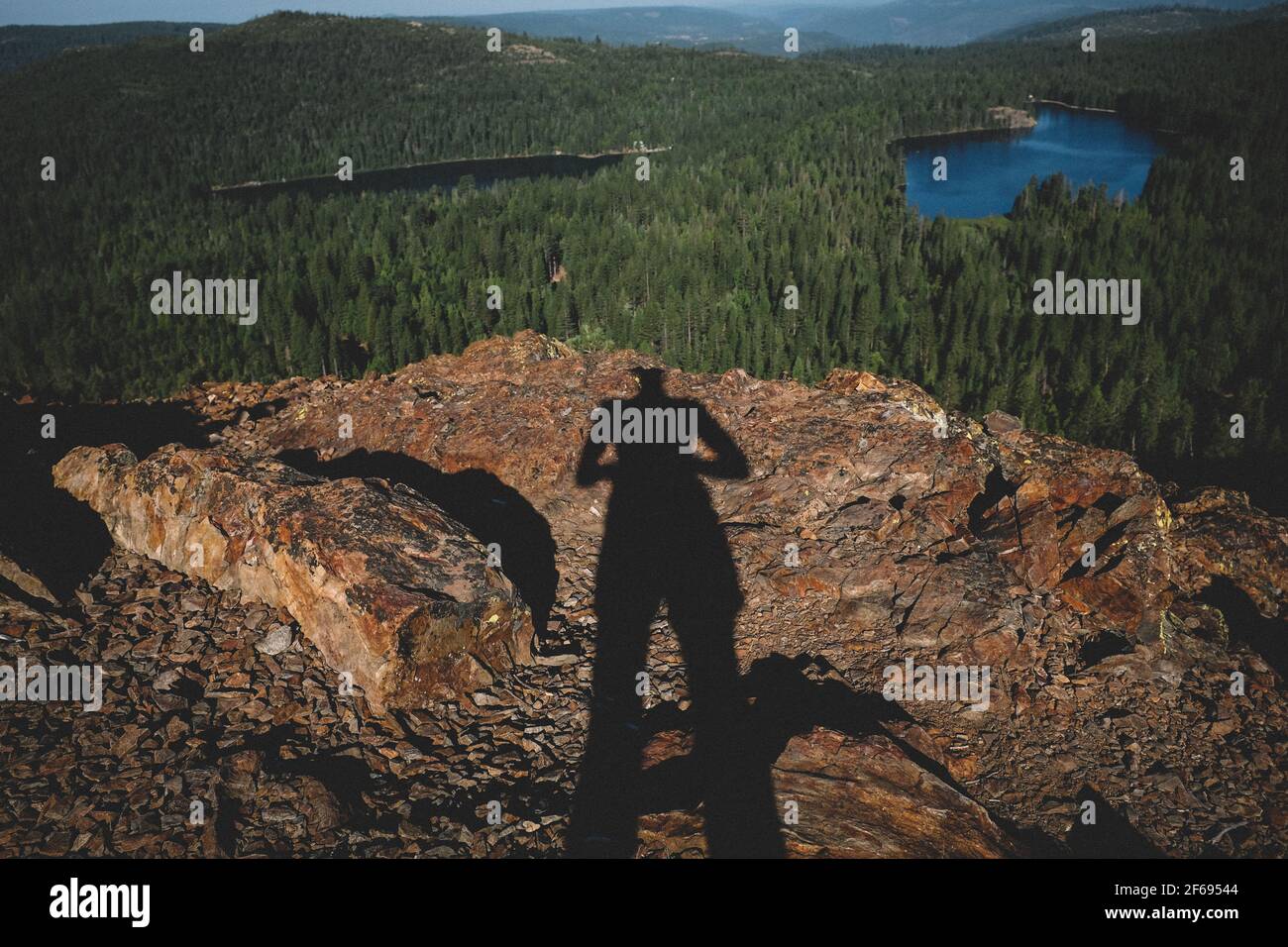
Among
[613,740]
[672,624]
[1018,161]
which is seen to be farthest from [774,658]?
[1018,161]

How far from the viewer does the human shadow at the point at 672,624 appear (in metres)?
10.9

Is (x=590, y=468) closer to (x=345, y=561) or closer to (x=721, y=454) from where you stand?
(x=721, y=454)

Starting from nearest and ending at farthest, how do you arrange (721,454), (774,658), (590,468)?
(774,658) < (590,468) < (721,454)

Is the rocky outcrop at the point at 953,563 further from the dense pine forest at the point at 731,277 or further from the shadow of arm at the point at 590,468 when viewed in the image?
the dense pine forest at the point at 731,277

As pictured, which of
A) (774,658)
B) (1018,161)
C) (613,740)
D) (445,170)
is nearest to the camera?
(613,740)

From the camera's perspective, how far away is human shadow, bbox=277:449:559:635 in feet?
54.7

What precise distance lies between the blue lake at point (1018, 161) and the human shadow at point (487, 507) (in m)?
106

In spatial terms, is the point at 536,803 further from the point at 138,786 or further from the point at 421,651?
the point at 138,786

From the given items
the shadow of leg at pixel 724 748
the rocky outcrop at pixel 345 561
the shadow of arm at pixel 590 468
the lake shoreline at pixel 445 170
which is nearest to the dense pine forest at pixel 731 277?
the lake shoreline at pixel 445 170

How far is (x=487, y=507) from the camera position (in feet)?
62.3

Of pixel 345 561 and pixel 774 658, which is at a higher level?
pixel 345 561

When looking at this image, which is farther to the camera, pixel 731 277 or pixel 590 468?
pixel 731 277

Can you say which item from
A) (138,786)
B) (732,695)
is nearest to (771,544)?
(732,695)

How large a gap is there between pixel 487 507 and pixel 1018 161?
17426cm
